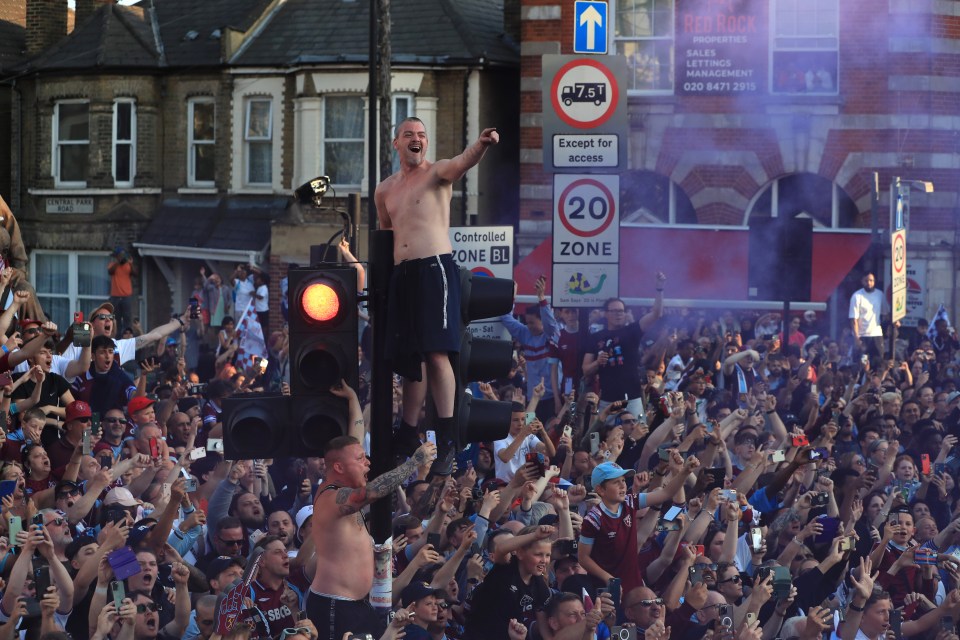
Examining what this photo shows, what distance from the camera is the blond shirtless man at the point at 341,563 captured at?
7.18 metres

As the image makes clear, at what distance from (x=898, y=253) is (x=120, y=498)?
391 inches

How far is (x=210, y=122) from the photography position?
28.7 meters

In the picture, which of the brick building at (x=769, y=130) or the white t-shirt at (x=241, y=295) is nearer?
the white t-shirt at (x=241, y=295)

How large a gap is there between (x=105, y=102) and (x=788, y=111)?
12285 millimetres

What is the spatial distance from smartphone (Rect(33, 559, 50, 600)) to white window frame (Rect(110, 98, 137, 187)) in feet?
71.9

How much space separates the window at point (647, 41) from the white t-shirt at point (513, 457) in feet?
43.8

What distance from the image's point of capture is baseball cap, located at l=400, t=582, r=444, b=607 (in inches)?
333

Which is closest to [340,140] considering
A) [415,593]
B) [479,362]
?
[415,593]

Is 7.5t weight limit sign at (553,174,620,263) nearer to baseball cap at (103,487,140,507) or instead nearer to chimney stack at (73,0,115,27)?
baseball cap at (103,487,140,507)

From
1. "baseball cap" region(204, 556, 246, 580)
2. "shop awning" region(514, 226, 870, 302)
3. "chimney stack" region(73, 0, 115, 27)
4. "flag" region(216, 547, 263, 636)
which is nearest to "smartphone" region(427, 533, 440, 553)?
"baseball cap" region(204, 556, 246, 580)

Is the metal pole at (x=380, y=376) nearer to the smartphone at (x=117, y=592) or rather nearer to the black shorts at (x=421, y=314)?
the black shorts at (x=421, y=314)

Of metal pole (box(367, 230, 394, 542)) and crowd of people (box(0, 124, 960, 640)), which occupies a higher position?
metal pole (box(367, 230, 394, 542))

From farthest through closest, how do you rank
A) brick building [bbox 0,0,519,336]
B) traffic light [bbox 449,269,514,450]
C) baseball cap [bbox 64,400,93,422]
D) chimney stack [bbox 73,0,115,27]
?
1. chimney stack [bbox 73,0,115,27]
2. brick building [bbox 0,0,519,336]
3. baseball cap [bbox 64,400,93,422]
4. traffic light [bbox 449,269,514,450]

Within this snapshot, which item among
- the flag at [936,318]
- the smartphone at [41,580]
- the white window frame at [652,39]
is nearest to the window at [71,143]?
the white window frame at [652,39]
